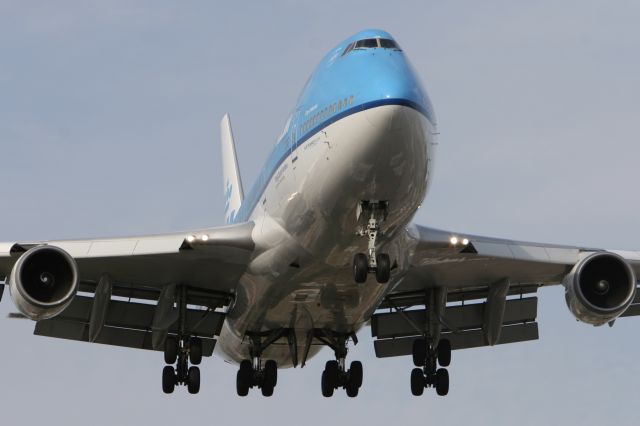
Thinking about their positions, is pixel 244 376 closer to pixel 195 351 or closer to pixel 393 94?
pixel 195 351

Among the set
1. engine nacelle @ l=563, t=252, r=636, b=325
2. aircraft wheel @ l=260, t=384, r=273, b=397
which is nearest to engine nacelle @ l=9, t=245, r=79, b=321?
aircraft wheel @ l=260, t=384, r=273, b=397

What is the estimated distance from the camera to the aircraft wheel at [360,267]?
26.0m

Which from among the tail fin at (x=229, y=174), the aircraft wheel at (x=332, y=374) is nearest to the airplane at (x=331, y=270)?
the aircraft wheel at (x=332, y=374)

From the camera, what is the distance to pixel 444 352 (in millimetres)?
33531

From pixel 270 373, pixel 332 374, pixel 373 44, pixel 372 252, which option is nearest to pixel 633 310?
pixel 332 374

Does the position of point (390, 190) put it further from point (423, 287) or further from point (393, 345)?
point (393, 345)

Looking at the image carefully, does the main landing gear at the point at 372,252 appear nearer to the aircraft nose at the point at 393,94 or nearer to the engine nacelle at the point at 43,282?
the aircraft nose at the point at 393,94

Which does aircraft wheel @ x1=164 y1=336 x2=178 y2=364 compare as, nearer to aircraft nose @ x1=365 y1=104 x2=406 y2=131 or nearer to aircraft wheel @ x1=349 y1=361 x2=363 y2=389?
aircraft wheel @ x1=349 y1=361 x2=363 y2=389

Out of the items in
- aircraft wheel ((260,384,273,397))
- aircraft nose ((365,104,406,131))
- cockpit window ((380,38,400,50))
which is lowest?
aircraft wheel ((260,384,273,397))

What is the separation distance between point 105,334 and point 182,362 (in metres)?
2.21

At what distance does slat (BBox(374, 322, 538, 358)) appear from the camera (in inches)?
1368

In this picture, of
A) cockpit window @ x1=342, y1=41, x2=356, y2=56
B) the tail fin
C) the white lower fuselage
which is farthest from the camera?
the tail fin

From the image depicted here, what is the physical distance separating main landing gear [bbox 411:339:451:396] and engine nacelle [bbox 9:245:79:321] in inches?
347

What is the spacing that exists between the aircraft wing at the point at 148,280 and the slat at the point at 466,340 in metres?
4.07
